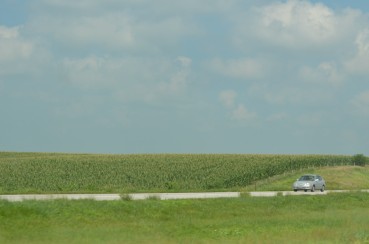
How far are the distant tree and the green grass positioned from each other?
66.0 metres

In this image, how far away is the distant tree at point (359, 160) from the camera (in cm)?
10326

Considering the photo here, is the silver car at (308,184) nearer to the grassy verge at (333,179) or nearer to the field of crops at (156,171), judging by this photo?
the grassy verge at (333,179)

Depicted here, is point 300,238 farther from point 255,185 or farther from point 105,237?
point 255,185

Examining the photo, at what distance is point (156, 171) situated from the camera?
78.2 meters

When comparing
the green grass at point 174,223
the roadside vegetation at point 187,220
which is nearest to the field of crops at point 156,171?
the roadside vegetation at point 187,220

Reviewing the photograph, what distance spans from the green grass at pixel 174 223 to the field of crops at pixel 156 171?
85.3ft

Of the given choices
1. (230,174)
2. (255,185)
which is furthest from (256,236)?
(230,174)

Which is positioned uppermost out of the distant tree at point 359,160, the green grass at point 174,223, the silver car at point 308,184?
the distant tree at point 359,160

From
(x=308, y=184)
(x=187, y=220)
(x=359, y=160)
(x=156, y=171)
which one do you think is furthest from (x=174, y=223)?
(x=359, y=160)

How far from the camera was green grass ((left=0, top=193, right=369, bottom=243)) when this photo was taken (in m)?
24.8

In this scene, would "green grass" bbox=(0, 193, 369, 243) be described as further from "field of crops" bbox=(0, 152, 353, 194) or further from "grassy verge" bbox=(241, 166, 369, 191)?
"grassy verge" bbox=(241, 166, 369, 191)

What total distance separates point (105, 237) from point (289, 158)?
68.4 meters

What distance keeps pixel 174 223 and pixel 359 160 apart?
78.0 m

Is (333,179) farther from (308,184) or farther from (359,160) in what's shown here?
(359,160)
